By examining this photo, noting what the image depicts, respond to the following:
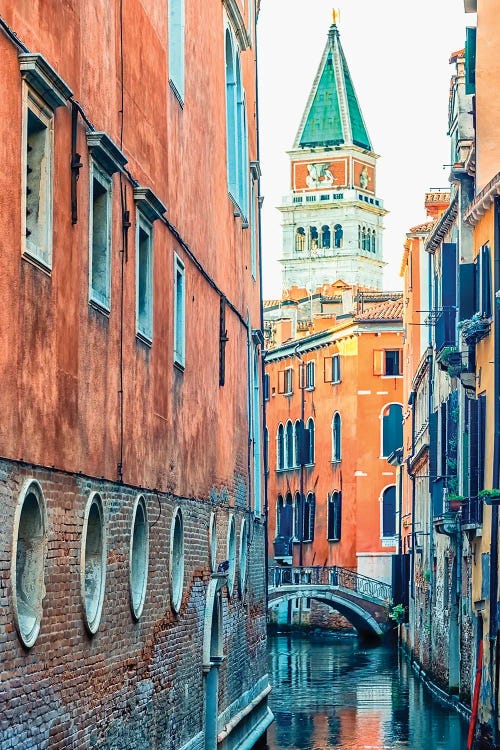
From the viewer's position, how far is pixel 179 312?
17.7m

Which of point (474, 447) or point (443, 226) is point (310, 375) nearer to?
point (443, 226)

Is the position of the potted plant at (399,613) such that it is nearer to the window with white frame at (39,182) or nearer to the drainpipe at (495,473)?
the drainpipe at (495,473)

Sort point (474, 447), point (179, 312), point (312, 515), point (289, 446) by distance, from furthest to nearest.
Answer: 1. point (289, 446)
2. point (312, 515)
3. point (474, 447)
4. point (179, 312)

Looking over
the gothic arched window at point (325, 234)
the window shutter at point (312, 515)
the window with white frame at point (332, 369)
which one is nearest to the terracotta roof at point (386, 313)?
the window with white frame at point (332, 369)

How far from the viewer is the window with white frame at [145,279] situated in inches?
600

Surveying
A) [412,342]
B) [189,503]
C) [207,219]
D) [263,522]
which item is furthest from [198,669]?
[412,342]

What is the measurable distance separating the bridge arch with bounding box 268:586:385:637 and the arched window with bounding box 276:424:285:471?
1213 cm

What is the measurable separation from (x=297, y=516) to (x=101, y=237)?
160ft

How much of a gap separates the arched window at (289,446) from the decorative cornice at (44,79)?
51752 mm

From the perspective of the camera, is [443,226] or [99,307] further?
[443,226]

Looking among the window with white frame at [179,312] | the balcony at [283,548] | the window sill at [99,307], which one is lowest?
the balcony at [283,548]

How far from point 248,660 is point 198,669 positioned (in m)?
5.42

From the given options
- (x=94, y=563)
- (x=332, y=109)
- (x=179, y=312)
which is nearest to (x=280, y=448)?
(x=179, y=312)

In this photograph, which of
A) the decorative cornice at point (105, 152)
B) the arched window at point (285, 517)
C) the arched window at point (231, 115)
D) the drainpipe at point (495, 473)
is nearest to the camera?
the decorative cornice at point (105, 152)
